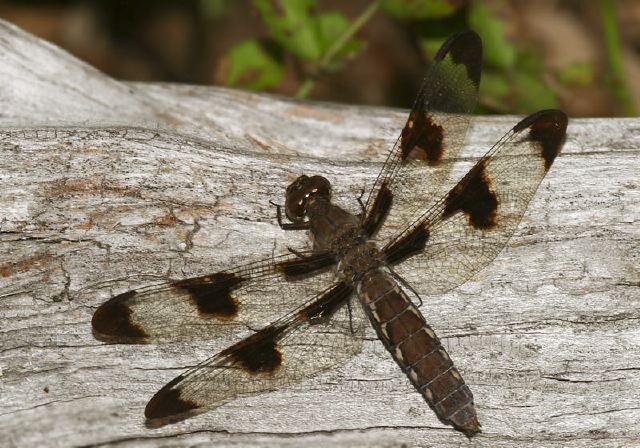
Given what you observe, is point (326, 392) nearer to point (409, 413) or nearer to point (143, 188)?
point (409, 413)

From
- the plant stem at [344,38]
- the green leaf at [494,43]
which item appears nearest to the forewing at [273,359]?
the plant stem at [344,38]

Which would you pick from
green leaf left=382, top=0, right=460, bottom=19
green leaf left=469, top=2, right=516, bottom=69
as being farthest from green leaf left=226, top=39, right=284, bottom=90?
green leaf left=469, top=2, right=516, bottom=69

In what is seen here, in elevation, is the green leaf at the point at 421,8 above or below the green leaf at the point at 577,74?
above

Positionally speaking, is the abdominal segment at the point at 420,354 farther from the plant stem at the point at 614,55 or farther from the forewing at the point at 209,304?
the plant stem at the point at 614,55

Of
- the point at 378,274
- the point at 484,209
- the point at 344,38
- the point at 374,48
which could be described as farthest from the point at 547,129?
the point at 374,48

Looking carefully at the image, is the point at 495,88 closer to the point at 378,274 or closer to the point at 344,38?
the point at 344,38

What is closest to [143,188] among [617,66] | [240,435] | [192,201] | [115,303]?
[192,201]
